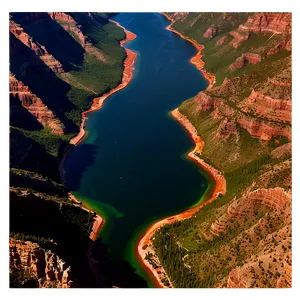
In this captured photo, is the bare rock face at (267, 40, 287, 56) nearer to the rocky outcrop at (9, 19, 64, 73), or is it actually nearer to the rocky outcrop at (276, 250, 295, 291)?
the rocky outcrop at (9, 19, 64, 73)

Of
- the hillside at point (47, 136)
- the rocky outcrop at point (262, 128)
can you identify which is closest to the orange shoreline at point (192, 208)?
the hillside at point (47, 136)

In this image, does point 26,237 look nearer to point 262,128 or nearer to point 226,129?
point 262,128

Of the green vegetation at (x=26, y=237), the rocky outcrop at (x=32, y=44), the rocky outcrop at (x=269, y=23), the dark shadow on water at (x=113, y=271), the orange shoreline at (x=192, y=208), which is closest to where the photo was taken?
the green vegetation at (x=26, y=237)

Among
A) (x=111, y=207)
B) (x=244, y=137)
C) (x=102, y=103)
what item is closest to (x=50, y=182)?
(x=111, y=207)

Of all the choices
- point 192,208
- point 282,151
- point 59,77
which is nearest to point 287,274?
point 192,208

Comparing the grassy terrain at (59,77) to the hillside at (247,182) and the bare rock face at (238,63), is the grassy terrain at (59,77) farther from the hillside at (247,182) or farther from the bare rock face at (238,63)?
the bare rock face at (238,63)

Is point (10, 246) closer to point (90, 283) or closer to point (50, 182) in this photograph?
point (90, 283)
